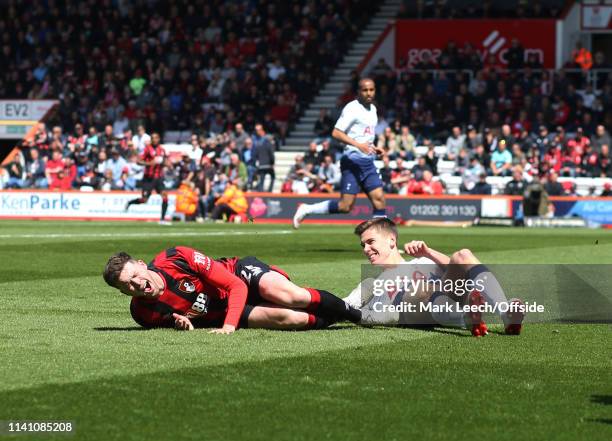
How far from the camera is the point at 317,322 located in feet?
32.7

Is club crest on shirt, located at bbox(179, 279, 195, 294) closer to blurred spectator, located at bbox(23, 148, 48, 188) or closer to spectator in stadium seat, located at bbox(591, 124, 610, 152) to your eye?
spectator in stadium seat, located at bbox(591, 124, 610, 152)

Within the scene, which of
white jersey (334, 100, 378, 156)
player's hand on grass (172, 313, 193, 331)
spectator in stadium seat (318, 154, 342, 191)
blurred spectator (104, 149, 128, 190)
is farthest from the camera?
blurred spectator (104, 149, 128, 190)

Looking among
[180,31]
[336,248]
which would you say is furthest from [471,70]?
[336,248]

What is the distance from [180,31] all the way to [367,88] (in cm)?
2828

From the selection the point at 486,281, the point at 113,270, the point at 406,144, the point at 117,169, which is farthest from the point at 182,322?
the point at 117,169

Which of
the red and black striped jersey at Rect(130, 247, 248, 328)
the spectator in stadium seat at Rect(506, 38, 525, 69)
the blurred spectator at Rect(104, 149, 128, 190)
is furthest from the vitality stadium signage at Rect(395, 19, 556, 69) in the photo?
the red and black striped jersey at Rect(130, 247, 248, 328)

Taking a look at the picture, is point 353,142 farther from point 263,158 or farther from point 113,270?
point 263,158

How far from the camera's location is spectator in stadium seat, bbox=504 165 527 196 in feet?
114

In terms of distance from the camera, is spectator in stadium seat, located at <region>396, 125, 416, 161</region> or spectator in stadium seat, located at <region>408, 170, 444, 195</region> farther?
spectator in stadium seat, located at <region>396, 125, 416, 161</region>

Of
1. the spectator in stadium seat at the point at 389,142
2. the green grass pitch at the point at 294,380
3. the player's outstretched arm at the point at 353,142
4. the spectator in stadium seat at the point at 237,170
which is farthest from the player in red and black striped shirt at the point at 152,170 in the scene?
the green grass pitch at the point at 294,380

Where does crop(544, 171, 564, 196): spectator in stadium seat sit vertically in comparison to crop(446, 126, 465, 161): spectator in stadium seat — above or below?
below

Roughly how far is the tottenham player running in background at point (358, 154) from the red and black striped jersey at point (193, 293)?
354 inches

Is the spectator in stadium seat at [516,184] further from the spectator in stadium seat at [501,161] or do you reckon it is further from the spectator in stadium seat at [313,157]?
the spectator in stadium seat at [313,157]

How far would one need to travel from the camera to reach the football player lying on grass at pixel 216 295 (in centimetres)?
918
